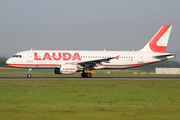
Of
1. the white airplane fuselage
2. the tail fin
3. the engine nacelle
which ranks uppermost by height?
the tail fin

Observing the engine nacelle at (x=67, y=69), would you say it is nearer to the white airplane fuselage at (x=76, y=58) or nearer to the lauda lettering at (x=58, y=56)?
the white airplane fuselage at (x=76, y=58)

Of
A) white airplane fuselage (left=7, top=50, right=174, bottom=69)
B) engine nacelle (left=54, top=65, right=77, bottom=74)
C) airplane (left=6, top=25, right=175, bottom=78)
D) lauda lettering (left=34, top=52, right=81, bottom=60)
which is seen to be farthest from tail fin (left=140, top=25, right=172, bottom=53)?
engine nacelle (left=54, top=65, right=77, bottom=74)

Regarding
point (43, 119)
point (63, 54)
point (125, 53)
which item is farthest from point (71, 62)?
point (43, 119)

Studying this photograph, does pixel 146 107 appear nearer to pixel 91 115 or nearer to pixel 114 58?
pixel 91 115

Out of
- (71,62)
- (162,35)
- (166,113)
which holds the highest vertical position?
(162,35)

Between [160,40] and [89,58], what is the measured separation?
1308 centimetres

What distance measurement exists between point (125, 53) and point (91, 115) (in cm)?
3148

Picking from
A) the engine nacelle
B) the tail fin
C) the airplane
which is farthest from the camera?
the tail fin

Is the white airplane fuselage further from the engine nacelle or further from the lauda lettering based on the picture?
the engine nacelle

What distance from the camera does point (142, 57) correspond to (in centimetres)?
4234

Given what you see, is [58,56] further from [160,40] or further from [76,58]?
[160,40]

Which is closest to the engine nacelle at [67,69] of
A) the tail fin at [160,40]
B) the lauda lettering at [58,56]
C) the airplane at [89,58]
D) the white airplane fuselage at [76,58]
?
the airplane at [89,58]

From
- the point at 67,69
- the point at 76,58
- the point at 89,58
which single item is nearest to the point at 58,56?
the point at 76,58

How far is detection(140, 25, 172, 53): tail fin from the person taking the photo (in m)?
43.6
